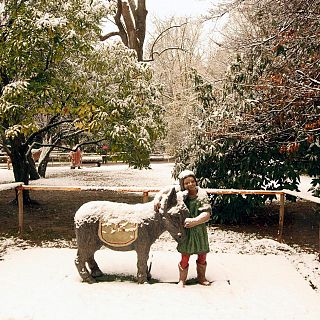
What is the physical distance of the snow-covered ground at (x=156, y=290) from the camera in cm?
408

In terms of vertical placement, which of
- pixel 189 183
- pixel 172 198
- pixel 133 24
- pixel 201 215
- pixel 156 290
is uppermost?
pixel 133 24

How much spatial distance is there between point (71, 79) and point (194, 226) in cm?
538

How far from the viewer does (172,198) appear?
180 inches

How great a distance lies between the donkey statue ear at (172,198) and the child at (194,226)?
170mm

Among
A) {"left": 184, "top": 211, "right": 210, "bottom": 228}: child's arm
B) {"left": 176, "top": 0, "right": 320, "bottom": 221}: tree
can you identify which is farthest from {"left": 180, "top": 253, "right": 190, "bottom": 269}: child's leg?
{"left": 176, "top": 0, "right": 320, "bottom": 221}: tree

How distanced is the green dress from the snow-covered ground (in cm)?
47

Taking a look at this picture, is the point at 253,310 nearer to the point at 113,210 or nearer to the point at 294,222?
the point at 113,210

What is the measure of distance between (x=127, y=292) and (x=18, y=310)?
1.18 metres

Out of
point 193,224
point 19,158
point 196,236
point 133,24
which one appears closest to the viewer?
point 193,224

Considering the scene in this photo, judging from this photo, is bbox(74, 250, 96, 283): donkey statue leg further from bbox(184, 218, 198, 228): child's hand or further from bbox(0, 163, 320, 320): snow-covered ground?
bbox(184, 218, 198, 228): child's hand

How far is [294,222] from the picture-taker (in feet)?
32.6

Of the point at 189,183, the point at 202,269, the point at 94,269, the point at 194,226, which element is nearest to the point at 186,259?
the point at 202,269

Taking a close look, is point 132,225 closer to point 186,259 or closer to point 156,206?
point 156,206

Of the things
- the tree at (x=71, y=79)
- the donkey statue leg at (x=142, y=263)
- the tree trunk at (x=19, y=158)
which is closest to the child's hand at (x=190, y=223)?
the donkey statue leg at (x=142, y=263)
